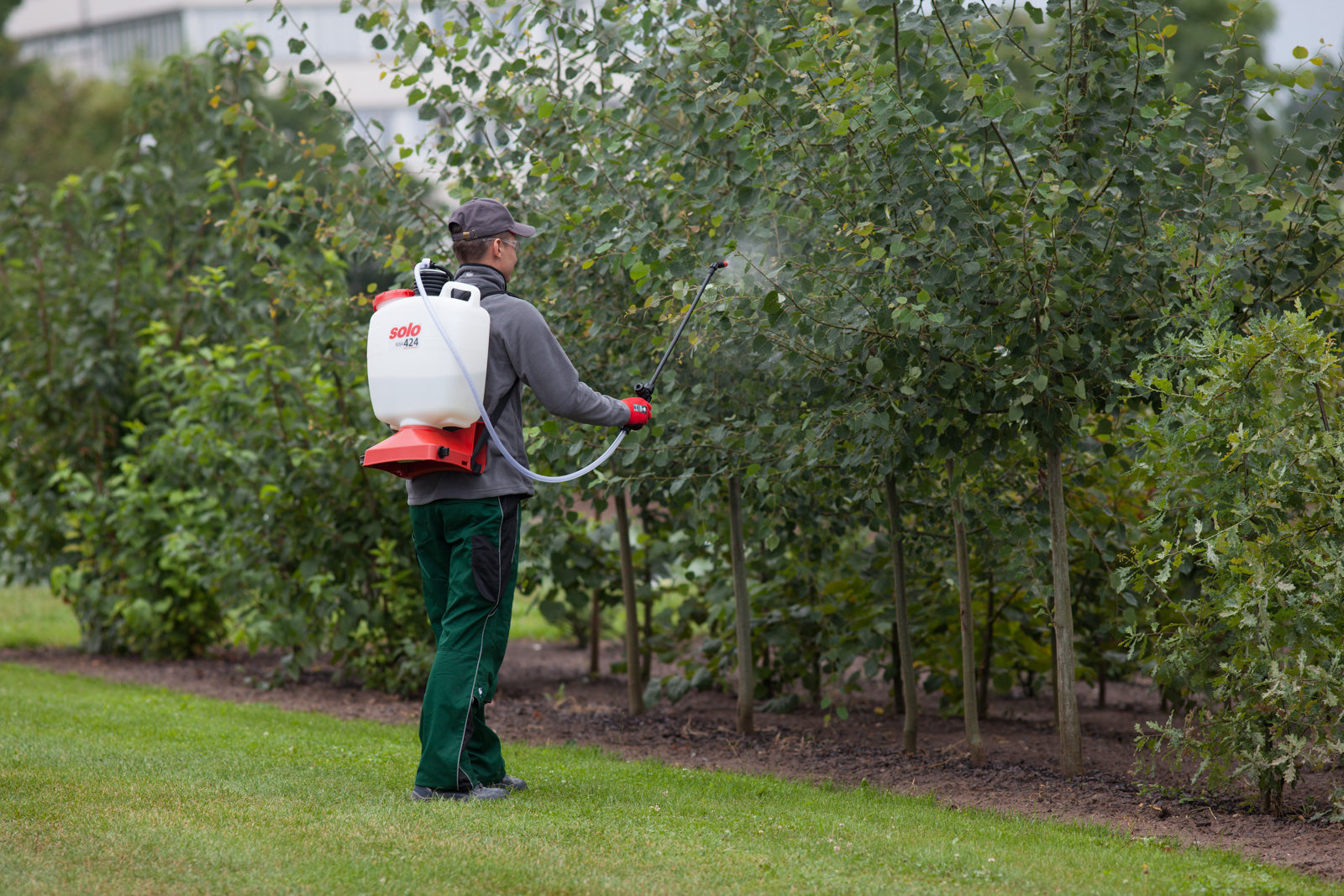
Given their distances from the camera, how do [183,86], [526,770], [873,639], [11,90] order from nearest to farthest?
[526,770] < [873,639] < [183,86] < [11,90]

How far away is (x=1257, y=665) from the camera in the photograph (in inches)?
167

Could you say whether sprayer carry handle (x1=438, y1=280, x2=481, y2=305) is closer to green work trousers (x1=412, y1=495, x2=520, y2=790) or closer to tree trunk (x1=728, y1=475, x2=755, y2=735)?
green work trousers (x1=412, y1=495, x2=520, y2=790)

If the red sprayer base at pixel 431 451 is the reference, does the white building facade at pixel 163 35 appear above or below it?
above

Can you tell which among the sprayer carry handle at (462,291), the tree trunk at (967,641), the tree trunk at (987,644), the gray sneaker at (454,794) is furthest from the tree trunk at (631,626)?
the sprayer carry handle at (462,291)

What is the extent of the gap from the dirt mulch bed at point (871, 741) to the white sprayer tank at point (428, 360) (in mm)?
1569

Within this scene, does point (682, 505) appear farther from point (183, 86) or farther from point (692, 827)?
point (183, 86)

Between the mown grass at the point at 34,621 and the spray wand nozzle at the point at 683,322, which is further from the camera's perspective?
the mown grass at the point at 34,621

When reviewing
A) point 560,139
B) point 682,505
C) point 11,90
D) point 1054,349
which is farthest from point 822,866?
point 11,90

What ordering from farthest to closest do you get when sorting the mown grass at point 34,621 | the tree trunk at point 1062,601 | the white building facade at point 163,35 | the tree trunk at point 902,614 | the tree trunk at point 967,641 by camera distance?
the white building facade at point 163,35
the mown grass at point 34,621
the tree trunk at point 902,614
the tree trunk at point 967,641
the tree trunk at point 1062,601

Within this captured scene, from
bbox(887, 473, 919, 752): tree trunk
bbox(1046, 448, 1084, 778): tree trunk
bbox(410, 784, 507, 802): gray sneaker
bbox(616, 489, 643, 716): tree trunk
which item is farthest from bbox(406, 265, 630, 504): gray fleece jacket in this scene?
bbox(616, 489, 643, 716): tree trunk

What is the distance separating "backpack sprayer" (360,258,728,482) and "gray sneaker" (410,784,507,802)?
3.66ft

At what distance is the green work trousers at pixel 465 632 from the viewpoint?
14.3 ft

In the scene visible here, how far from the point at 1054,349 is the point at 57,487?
728 cm

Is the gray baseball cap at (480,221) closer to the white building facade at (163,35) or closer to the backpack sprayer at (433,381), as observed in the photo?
the backpack sprayer at (433,381)
